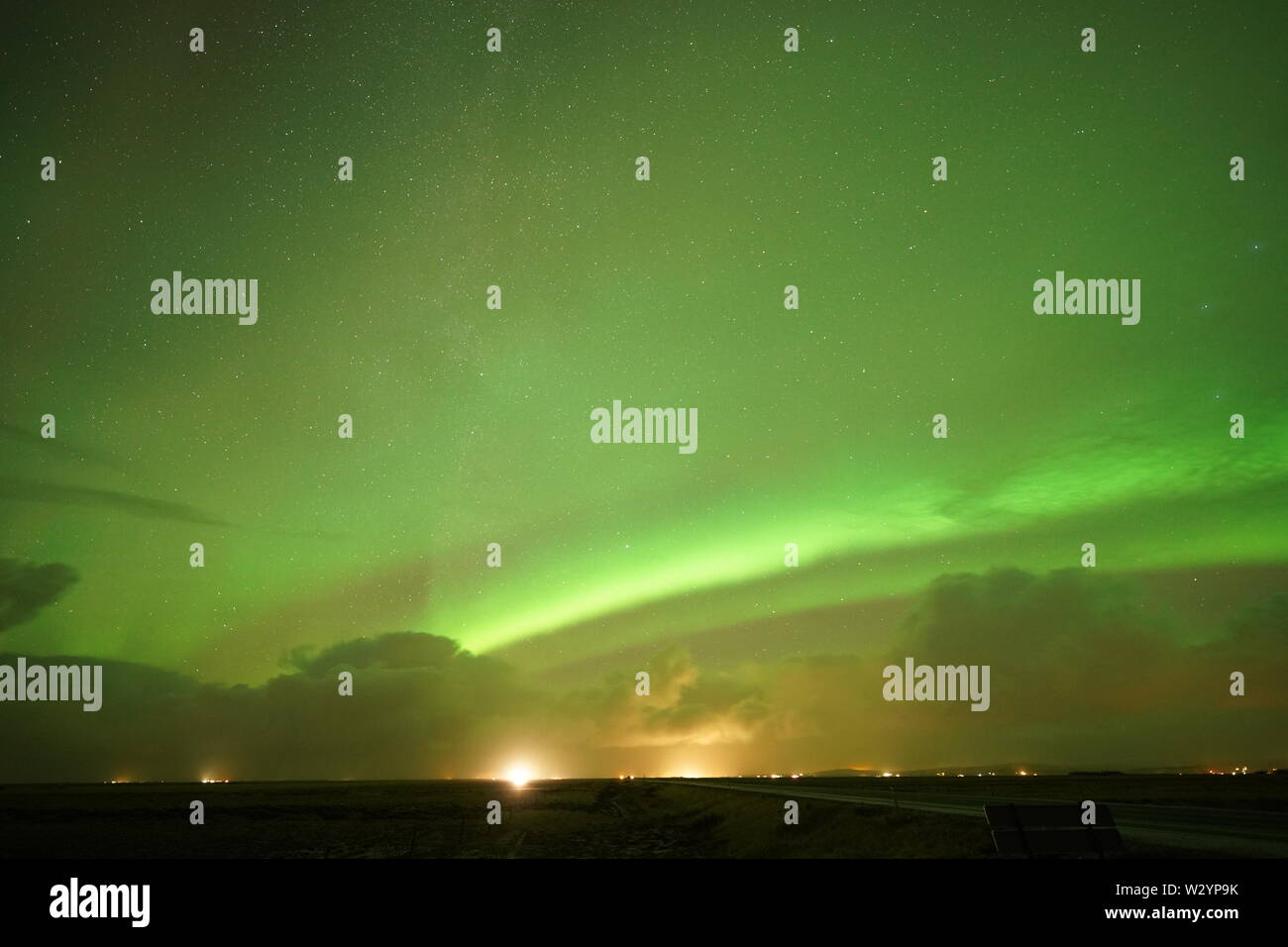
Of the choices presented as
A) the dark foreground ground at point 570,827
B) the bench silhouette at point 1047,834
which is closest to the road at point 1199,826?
the dark foreground ground at point 570,827

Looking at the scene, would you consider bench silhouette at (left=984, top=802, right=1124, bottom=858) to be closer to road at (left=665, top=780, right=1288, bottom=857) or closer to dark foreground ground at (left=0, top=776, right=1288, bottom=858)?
dark foreground ground at (left=0, top=776, right=1288, bottom=858)

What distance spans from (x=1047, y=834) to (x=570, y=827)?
37966 mm

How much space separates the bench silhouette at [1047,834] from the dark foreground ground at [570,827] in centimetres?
423

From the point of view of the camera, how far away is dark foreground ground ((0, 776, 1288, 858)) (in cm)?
3469

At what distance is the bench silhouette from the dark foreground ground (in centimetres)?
423

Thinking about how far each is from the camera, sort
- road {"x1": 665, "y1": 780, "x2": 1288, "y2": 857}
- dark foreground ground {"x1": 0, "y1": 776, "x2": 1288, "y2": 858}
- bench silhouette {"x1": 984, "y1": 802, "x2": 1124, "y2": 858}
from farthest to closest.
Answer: dark foreground ground {"x1": 0, "y1": 776, "x2": 1288, "y2": 858} < road {"x1": 665, "y1": 780, "x2": 1288, "y2": 857} < bench silhouette {"x1": 984, "y1": 802, "x2": 1124, "y2": 858}

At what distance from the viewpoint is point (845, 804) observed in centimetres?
4344

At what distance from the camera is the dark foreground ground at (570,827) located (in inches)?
1366

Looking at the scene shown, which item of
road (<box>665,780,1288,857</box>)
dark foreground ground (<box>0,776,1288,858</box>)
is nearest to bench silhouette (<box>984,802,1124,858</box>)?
dark foreground ground (<box>0,776,1288,858</box>)

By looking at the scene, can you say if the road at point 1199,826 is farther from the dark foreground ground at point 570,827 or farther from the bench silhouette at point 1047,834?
the bench silhouette at point 1047,834

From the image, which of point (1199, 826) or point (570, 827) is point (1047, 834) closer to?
point (1199, 826)
